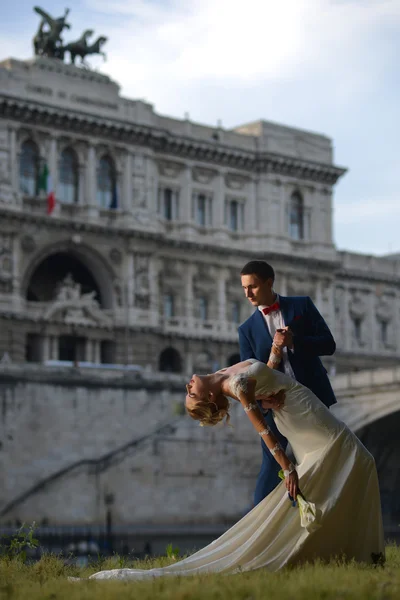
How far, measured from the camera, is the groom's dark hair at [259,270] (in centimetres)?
1045

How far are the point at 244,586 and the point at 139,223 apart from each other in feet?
153

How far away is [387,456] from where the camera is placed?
49.0 m

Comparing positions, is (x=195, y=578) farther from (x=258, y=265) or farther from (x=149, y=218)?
(x=149, y=218)

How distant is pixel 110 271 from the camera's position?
5400 cm

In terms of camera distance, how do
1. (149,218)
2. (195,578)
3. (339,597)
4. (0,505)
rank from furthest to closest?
(149,218)
(0,505)
(195,578)
(339,597)

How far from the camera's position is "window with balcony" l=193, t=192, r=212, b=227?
59625mm

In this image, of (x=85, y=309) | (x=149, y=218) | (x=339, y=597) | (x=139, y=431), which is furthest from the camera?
(x=149, y=218)

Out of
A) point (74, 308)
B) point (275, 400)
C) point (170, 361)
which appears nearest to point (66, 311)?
point (74, 308)

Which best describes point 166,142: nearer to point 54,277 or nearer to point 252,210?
point 252,210

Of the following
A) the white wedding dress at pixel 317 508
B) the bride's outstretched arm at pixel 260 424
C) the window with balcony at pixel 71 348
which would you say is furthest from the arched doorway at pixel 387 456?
A: the bride's outstretched arm at pixel 260 424

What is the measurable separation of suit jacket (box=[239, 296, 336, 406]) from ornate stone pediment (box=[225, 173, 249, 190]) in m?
50.5

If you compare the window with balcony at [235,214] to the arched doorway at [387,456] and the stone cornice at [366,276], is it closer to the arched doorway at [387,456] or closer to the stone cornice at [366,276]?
the stone cornice at [366,276]

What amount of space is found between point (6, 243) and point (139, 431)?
9511 mm

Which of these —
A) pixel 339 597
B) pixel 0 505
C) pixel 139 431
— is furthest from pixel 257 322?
pixel 139 431
